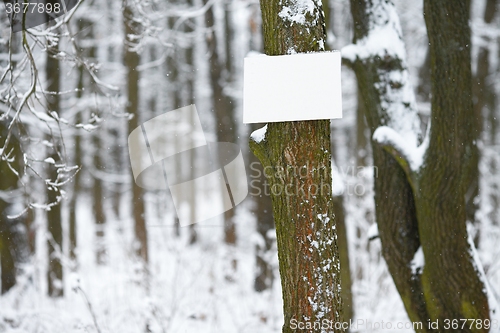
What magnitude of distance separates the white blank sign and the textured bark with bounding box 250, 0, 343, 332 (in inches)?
3.0

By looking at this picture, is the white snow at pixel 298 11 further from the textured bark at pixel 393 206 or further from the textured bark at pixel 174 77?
the textured bark at pixel 174 77

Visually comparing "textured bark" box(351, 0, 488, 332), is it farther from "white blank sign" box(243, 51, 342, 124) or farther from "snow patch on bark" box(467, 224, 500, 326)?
"white blank sign" box(243, 51, 342, 124)

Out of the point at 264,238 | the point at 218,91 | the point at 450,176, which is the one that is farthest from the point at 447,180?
the point at 218,91

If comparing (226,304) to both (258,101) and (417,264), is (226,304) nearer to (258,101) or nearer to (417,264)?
(417,264)

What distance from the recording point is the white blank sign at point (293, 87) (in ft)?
8.05

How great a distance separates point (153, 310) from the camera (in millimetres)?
4625

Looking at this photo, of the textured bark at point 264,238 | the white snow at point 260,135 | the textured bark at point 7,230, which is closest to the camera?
the white snow at point 260,135

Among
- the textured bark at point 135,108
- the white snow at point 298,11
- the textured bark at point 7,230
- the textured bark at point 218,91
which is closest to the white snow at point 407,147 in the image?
the white snow at point 298,11

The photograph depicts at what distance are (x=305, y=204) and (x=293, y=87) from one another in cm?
65

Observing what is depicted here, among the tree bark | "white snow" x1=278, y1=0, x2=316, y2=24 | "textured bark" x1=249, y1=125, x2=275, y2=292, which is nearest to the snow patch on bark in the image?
the tree bark

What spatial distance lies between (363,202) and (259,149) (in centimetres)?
653

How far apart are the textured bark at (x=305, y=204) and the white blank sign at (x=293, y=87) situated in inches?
3.0

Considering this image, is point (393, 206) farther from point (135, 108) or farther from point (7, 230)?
point (7, 230)

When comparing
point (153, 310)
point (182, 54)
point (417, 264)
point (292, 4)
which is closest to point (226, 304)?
point (153, 310)
